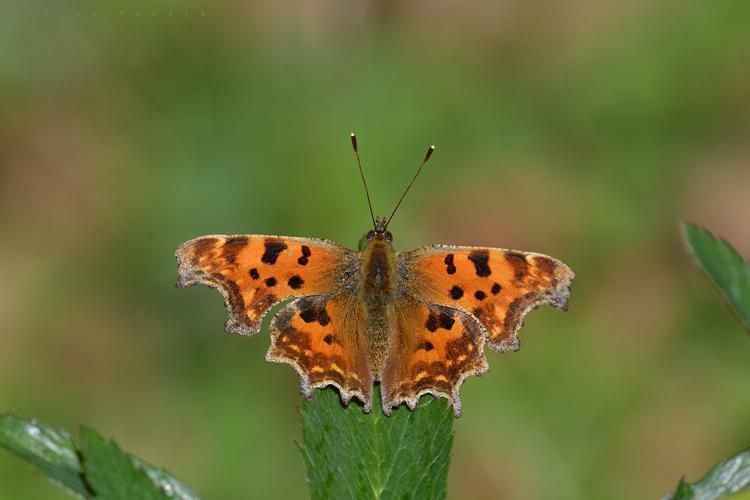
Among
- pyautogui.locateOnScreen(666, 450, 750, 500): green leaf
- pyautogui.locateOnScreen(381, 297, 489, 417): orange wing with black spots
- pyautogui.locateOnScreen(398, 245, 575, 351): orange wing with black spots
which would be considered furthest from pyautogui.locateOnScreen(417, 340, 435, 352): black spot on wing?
pyautogui.locateOnScreen(666, 450, 750, 500): green leaf

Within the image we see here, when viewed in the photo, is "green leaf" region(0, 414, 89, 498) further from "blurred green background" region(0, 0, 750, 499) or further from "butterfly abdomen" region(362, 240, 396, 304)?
"blurred green background" region(0, 0, 750, 499)

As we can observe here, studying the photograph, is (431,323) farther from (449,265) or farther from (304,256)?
(304,256)

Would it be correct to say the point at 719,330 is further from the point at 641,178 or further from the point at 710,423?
the point at 641,178

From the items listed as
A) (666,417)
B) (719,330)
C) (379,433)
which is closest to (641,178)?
(719,330)

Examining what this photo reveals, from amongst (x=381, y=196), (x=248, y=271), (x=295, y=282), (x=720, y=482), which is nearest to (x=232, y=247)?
(x=248, y=271)

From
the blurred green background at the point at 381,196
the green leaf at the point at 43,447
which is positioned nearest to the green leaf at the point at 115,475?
the green leaf at the point at 43,447

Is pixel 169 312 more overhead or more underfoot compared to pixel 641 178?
more underfoot
